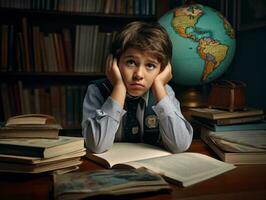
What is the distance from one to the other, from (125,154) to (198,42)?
675 millimetres

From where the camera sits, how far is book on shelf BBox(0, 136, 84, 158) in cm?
82

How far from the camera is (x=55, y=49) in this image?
2018mm

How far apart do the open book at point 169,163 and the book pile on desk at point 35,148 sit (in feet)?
0.39

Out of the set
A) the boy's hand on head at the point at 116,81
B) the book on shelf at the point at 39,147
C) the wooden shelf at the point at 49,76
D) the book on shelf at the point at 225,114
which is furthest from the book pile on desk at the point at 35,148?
the wooden shelf at the point at 49,76

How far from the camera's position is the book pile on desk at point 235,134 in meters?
0.99

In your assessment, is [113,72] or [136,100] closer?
[113,72]

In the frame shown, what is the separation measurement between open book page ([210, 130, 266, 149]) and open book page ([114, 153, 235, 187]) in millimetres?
136

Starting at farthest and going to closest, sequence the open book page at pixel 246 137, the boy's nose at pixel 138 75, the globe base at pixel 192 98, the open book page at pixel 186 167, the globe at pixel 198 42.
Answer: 1. the globe base at pixel 192 98
2. the globe at pixel 198 42
3. the boy's nose at pixel 138 75
4. the open book page at pixel 246 137
5. the open book page at pixel 186 167

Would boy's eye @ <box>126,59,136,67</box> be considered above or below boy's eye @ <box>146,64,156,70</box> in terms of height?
above

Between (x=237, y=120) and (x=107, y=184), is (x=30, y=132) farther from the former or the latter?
(x=237, y=120)

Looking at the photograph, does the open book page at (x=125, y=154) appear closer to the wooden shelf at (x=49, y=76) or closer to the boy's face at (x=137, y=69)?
the boy's face at (x=137, y=69)

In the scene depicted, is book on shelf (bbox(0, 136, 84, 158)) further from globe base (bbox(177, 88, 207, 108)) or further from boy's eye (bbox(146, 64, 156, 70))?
globe base (bbox(177, 88, 207, 108))

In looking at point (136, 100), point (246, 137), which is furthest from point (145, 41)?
point (246, 137)

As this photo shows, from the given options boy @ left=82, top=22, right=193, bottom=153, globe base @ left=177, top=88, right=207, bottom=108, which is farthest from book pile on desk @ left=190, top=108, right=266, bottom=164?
globe base @ left=177, top=88, right=207, bottom=108
